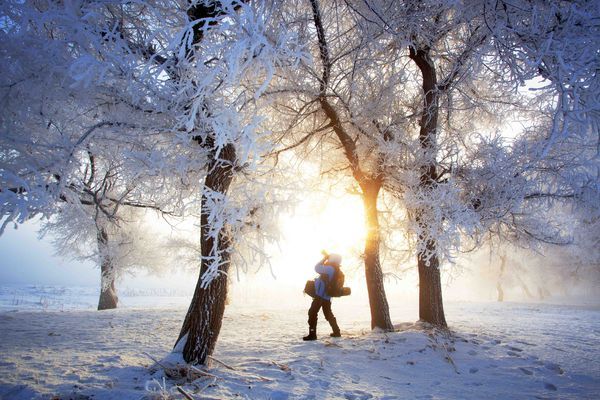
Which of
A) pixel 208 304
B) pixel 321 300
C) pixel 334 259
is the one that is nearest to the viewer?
pixel 208 304

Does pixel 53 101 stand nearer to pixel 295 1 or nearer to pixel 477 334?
pixel 295 1

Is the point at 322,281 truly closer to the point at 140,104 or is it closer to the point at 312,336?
the point at 312,336

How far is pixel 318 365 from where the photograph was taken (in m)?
4.55

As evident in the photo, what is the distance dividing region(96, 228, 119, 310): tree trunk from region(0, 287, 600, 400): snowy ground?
6.39m

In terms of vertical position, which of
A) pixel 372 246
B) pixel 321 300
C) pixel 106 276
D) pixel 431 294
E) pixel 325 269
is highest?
pixel 372 246

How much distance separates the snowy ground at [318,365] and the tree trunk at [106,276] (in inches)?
252

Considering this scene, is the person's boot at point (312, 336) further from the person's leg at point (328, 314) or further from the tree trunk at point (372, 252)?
the tree trunk at point (372, 252)

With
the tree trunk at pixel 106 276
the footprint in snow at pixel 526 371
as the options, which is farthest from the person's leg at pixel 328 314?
the tree trunk at pixel 106 276

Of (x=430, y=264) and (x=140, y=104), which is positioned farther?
(x=430, y=264)

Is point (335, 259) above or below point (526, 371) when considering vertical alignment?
above

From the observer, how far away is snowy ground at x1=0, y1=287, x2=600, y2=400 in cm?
348

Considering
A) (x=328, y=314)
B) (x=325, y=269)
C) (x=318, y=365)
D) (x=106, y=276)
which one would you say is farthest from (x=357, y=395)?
(x=106, y=276)

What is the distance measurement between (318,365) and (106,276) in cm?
1294

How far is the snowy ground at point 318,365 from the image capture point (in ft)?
11.4
